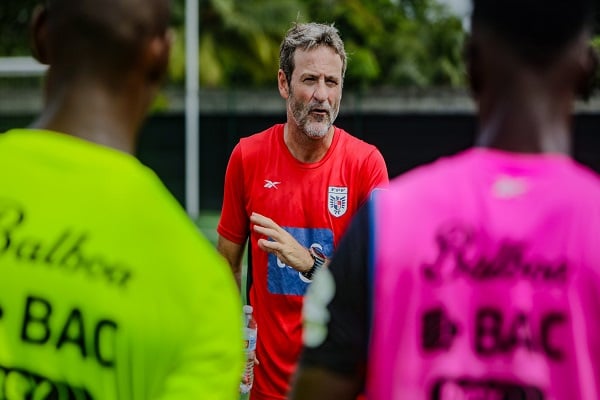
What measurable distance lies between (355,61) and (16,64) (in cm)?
1315

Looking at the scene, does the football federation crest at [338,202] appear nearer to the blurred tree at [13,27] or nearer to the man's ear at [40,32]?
the man's ear at [40,32]

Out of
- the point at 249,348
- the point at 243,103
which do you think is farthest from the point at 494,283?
the point at 243,103

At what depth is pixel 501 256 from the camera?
189cm

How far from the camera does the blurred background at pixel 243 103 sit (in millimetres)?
18484

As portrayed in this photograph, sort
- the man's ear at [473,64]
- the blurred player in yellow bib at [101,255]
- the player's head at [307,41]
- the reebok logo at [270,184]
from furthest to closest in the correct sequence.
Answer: the player's head at [307,41], the reebok logo at [270,184], the man's ear at [473,64], the blurred player in yellow bib at [101,255]

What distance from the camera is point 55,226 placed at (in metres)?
1.89

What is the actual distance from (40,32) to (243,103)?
60.1 feet

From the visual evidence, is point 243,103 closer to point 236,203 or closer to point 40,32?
point 236,203

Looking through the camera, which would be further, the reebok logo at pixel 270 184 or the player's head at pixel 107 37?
the reebok logo at pixel 270 184

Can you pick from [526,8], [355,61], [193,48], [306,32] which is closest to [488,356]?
[526,8]

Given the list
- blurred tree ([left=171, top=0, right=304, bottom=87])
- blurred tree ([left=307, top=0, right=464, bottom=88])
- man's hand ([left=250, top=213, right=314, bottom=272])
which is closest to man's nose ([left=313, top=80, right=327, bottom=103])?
man's hand ([left=250, top=213, right=314, bottom=272])

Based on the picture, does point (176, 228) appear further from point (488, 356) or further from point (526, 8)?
point (526, 8)

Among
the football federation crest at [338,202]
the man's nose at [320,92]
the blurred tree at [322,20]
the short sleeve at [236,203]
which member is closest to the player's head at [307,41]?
the man's nose at [320,92]

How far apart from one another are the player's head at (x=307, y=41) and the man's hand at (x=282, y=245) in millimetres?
989
